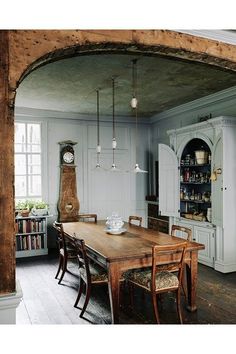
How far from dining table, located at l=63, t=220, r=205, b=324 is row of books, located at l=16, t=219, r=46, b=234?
1950 mm

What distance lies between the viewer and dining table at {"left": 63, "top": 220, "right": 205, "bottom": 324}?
298 centimetres

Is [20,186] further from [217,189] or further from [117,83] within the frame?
[217,189]

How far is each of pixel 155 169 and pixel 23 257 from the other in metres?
3.60

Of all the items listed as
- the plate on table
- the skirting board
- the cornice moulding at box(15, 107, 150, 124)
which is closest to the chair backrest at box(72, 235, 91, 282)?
the plate on table

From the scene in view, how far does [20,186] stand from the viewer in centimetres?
649

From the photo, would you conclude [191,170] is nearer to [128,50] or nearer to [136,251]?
[136,251]

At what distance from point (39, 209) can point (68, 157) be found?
4.18 ft

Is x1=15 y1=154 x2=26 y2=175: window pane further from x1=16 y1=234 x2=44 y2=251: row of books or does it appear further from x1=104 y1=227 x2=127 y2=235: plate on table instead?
x1=104 y1=227 x2=127 y2=235: plate on table

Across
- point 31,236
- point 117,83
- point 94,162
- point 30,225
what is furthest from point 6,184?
point 94,162

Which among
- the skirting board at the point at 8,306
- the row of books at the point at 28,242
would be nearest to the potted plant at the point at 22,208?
the row of books at the point at 28,242

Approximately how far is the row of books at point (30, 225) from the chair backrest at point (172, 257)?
10.7 ft

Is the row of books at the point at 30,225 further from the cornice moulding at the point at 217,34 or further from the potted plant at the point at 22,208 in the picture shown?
the cornice moulding at the point at 217,34

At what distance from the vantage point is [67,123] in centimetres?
684
